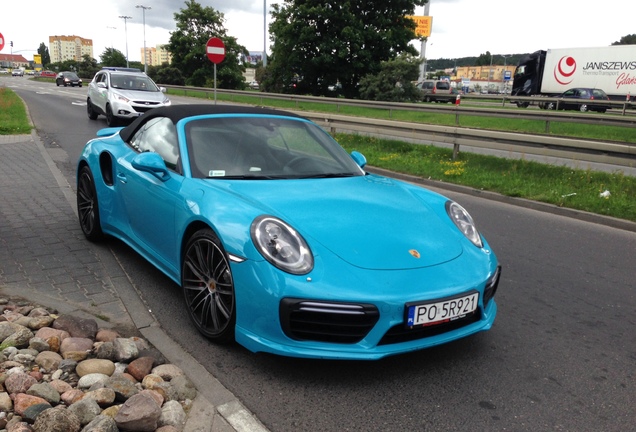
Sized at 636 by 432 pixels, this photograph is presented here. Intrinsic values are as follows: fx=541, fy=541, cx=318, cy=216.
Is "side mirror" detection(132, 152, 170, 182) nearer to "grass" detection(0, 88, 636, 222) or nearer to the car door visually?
the car door

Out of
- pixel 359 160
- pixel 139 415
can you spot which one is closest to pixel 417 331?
pixel 139 415

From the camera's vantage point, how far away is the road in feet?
8.62

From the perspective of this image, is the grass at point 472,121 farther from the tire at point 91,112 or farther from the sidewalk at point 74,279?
the sidewalk at point 74,279

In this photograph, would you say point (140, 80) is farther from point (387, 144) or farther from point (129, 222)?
point (129, 222)

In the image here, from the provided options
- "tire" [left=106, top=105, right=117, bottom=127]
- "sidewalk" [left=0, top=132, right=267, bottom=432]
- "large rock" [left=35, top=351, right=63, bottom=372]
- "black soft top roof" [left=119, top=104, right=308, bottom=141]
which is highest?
"black soft top roof" [left=119, top=104, right=308, bottom=141]

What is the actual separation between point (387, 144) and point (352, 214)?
33.9ft

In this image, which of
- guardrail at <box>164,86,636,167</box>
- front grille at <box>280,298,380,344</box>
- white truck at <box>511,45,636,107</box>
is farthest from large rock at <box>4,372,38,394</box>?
white truck at <box>511,45,636,107</box>

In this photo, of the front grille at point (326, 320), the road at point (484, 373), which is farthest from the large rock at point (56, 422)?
the front grille at point (326, 320)

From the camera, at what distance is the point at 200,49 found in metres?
57.0

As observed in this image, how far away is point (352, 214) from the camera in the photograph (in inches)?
128

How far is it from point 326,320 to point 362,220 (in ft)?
2.40

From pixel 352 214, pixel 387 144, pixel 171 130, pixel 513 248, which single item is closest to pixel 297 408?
pixel 352 214

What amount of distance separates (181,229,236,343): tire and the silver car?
44.9 feet

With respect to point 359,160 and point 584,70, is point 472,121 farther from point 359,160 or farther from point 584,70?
point 584,70
